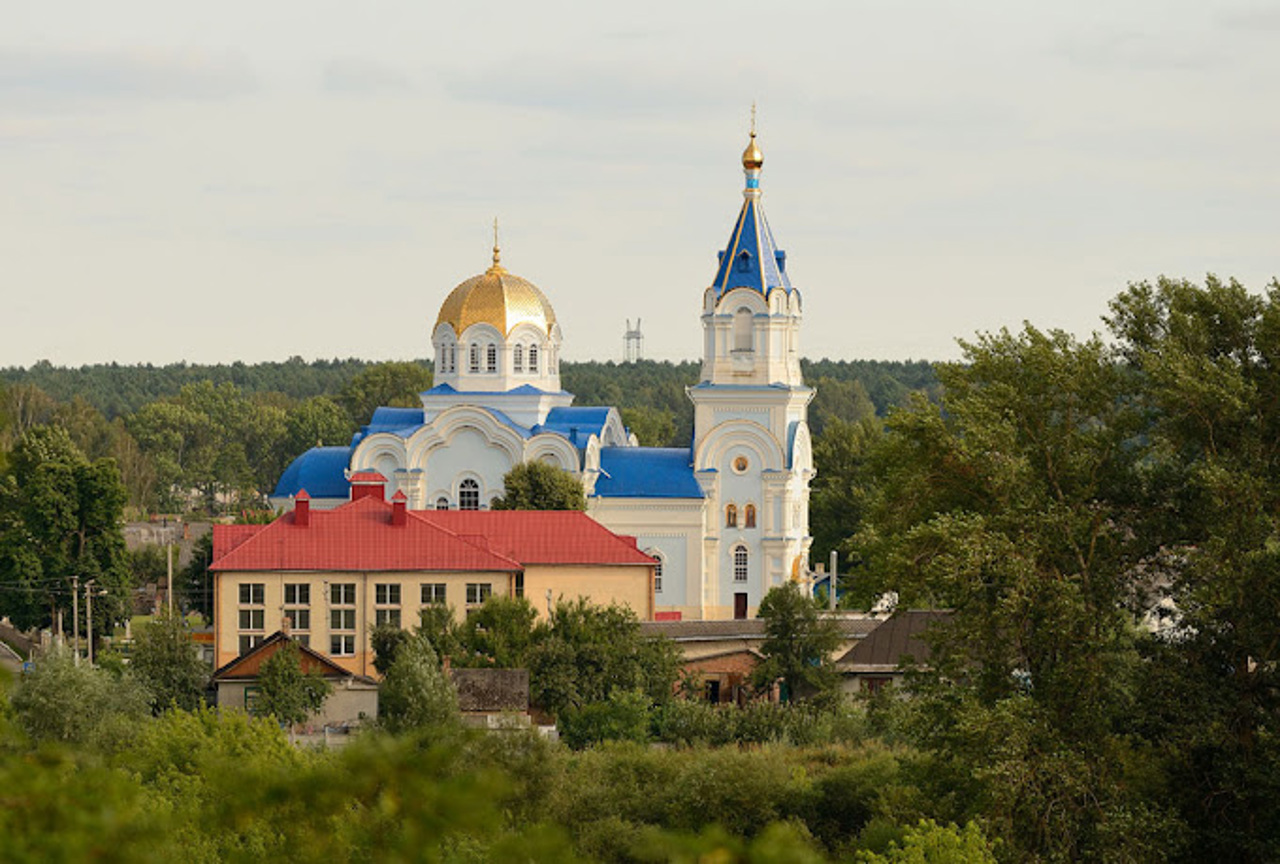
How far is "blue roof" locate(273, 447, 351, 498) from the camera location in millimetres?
56844

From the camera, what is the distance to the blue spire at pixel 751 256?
55.5 m

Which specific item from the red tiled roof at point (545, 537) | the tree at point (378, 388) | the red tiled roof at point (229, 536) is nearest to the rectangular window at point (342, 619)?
the red tiled roof at point (229, 536)

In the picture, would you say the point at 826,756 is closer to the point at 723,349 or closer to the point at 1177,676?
the point at 1177,676

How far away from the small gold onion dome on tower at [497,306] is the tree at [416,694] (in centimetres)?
2400

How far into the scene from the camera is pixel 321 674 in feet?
118

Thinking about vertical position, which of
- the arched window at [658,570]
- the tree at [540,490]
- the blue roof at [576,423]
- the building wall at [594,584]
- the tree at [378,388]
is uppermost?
the tree at [378,388]

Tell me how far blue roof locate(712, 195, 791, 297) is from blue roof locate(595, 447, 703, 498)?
4.32 m

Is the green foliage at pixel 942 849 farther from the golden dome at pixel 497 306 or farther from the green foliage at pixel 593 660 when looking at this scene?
the golden dome at pixel 497 306

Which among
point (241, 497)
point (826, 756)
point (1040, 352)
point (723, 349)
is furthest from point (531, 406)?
point (241, 497)

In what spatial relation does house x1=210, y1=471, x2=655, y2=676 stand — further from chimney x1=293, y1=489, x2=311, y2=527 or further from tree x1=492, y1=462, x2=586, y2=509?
tree x1=492, y1=462, x2=586, y2=509

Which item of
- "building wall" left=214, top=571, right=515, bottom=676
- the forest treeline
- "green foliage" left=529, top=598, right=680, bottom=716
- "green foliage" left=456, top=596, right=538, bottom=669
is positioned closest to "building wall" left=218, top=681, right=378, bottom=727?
"green foliage" left=456, top=596, right=538, bottom=669

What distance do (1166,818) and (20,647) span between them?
35.7 meters

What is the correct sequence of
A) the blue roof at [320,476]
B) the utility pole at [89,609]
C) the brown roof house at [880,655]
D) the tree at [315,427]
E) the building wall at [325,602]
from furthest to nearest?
the tree at [315,427]
the blue roof at [320,476]
the utility pole at [89,609]
the building wall at [325,602]
the brown roof house at [880,655]

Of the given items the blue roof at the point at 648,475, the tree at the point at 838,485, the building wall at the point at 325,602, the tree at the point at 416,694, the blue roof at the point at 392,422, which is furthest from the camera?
the tree at the point at 838,485
